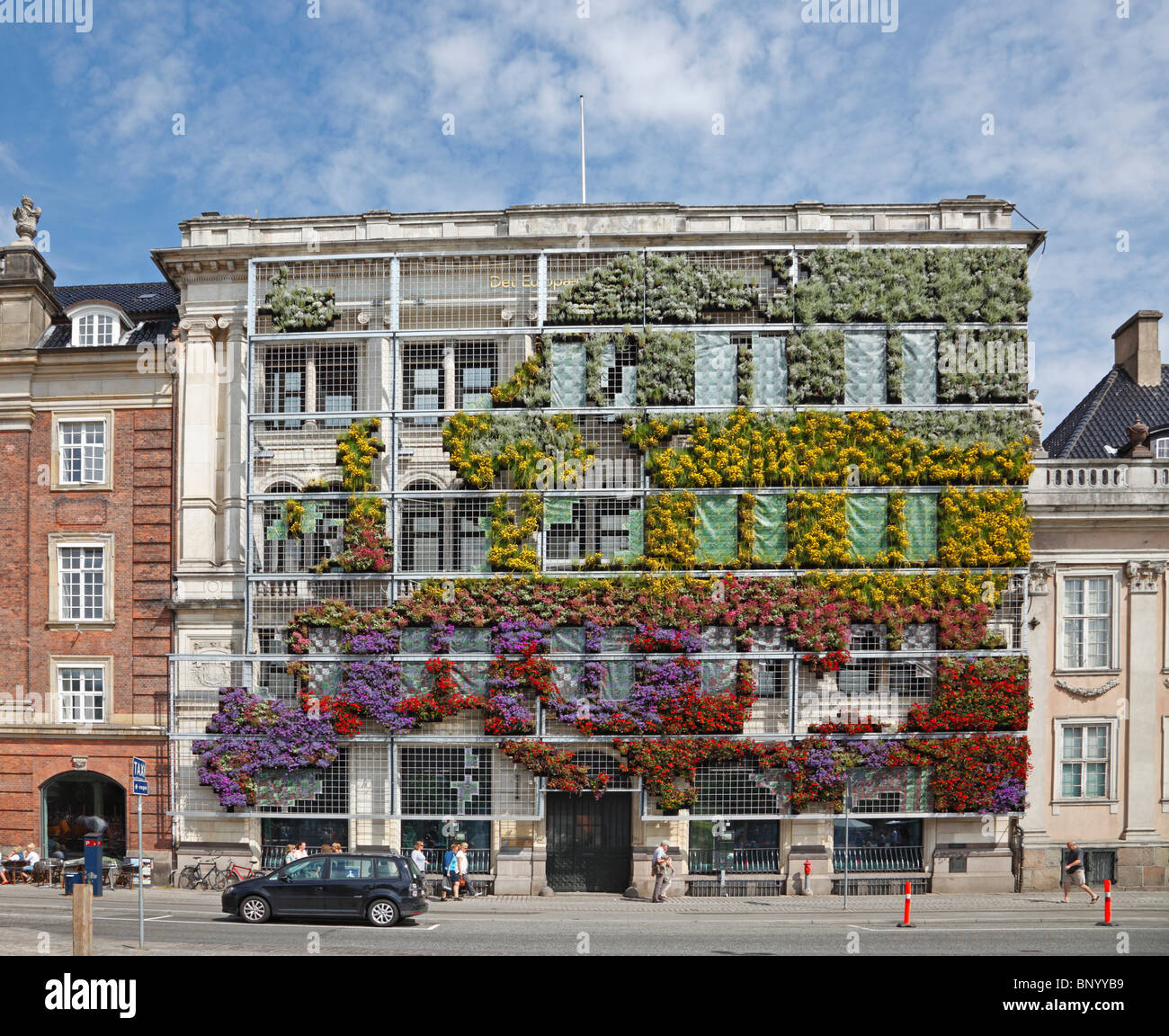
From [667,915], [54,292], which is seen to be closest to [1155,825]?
[667,915]

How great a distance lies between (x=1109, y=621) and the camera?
27938mm

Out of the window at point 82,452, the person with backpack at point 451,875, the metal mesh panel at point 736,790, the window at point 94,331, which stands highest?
the window at point 94,331

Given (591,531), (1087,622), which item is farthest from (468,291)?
(1087,622)

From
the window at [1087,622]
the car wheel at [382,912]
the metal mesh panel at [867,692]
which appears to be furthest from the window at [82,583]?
the window at [1087,622]

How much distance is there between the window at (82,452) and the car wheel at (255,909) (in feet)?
47.2

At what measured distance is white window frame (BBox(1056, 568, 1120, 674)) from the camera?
27.8 metres

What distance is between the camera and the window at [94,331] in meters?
29.5

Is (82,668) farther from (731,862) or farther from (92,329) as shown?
(731,862)

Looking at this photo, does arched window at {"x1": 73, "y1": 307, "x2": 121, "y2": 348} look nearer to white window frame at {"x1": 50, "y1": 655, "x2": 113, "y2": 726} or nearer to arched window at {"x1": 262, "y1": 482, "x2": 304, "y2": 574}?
arched window at {"x1": 262, "y1": 482, "x2": 304, "y2": 574}

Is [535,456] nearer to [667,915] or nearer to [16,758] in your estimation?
[667,915]

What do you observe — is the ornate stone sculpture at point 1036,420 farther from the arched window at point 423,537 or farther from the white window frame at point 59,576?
the white window frame at point 59,576

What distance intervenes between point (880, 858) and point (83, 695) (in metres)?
23.5

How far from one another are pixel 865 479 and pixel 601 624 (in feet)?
27.5

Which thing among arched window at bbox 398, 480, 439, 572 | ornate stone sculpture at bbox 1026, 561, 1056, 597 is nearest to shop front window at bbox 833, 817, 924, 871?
ornate stone sculpture at bbox 1026, 561, 1056, 597
